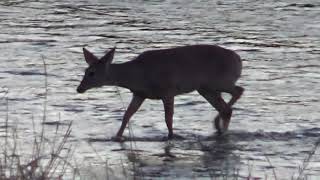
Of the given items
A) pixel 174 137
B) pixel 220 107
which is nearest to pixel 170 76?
pixel 174 137

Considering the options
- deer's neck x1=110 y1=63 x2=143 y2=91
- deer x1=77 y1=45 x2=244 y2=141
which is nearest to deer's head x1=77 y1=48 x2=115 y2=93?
deer x1=77 y1=45 x2=244 y2=141

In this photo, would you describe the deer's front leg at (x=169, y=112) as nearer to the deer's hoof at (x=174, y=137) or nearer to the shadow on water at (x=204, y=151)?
the deer's hoof at (x=174, y=137)

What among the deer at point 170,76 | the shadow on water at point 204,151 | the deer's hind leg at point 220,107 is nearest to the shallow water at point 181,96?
the shadow on water at point 204,151

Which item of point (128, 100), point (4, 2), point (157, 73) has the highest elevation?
point (157, 73)

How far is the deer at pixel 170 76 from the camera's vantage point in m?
11.2

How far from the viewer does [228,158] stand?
34.6ft

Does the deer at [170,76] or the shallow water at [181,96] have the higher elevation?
the deer at [170,76]

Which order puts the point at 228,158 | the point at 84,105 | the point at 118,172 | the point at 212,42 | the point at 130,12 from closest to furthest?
the point at 118,172 < the point at 228,158 < the point at 84,105 < the point at 212,42 < the point at 130,12

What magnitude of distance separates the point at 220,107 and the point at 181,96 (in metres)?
1.72

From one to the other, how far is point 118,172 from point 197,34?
8147 mm

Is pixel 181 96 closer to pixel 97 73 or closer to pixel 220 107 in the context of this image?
pixel 220 107

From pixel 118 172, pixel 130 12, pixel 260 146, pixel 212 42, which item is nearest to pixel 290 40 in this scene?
pixel 212 42

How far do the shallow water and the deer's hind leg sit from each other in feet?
0.42

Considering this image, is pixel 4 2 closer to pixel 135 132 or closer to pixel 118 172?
pixel 135 132
